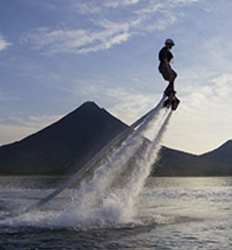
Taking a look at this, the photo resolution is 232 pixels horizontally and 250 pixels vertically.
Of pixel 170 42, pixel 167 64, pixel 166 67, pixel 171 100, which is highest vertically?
pixel 170 42

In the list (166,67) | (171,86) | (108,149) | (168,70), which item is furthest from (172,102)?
(108,149)

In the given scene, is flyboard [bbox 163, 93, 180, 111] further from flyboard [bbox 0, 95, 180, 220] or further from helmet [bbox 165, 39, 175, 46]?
helmet [bbox 165, 39, 175, 46]

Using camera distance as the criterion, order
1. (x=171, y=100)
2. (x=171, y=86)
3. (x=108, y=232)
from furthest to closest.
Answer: (x=108, y=232) → (x=171, y=100) → (x=171, y=86)

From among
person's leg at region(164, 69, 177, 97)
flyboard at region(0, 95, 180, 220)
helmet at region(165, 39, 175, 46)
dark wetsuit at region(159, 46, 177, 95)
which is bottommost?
flyboard at region(0, 95, 180, 220)

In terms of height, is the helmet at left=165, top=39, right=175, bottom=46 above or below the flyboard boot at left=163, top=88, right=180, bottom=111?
above

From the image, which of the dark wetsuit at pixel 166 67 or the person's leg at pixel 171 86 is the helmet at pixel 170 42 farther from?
the person's leg at pixel 171 86

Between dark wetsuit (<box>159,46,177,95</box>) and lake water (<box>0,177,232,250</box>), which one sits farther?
dark wetsuit (<box>159,46,177,95</box>)

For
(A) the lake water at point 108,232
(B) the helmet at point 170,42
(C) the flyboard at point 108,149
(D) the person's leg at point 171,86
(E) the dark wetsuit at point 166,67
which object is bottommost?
(A) the lake water at point 108,232

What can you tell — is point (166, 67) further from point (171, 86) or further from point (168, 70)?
point (171, 86)

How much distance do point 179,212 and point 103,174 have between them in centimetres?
1402

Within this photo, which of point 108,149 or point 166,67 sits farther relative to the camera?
point 108,149

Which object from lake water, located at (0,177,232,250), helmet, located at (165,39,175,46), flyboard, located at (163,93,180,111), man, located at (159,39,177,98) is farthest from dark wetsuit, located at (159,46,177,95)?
lake water, located at (0,177,232,250)

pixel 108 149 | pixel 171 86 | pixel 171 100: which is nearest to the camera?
pixel 171 86

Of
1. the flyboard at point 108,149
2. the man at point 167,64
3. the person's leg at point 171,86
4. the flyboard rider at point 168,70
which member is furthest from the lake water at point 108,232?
the man at point 167,64
